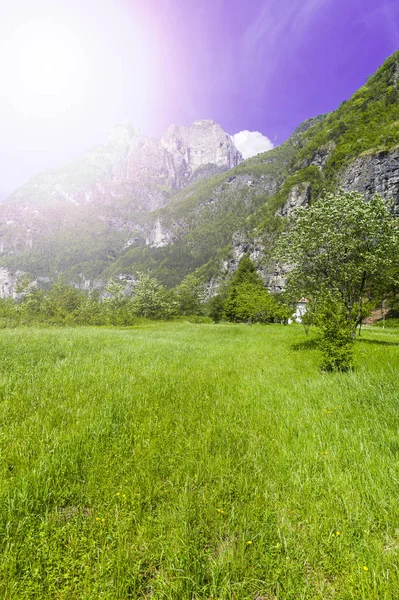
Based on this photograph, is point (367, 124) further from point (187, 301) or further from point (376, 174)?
point (187, 301)

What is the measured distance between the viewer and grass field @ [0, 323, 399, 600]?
73.9 inches

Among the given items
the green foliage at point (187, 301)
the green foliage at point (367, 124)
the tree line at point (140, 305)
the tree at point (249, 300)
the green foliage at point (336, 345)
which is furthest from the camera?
the green foliage at point (367, 124)

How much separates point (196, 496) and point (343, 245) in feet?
56.4

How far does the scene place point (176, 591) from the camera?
1.80 meters

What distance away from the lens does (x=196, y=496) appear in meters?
2.73

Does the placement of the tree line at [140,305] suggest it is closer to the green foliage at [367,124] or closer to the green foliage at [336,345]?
the green foliage at [336,345]

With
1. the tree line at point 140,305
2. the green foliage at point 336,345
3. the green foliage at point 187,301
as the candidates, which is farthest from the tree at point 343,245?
the green foliage at point 187,301

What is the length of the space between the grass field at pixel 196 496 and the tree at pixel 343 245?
12.8m

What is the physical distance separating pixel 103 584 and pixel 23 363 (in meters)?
7.75

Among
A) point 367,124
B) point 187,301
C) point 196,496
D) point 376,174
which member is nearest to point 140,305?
point 187,301

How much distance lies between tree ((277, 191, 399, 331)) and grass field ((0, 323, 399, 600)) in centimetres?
1278

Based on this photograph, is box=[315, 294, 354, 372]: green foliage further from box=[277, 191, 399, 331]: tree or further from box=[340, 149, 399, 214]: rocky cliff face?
box=[340, 149, 399, 214]: rocky cliff face

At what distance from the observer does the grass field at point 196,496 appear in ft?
6.16

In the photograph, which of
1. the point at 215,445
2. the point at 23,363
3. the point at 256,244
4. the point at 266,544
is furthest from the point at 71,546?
the point at 256,244
